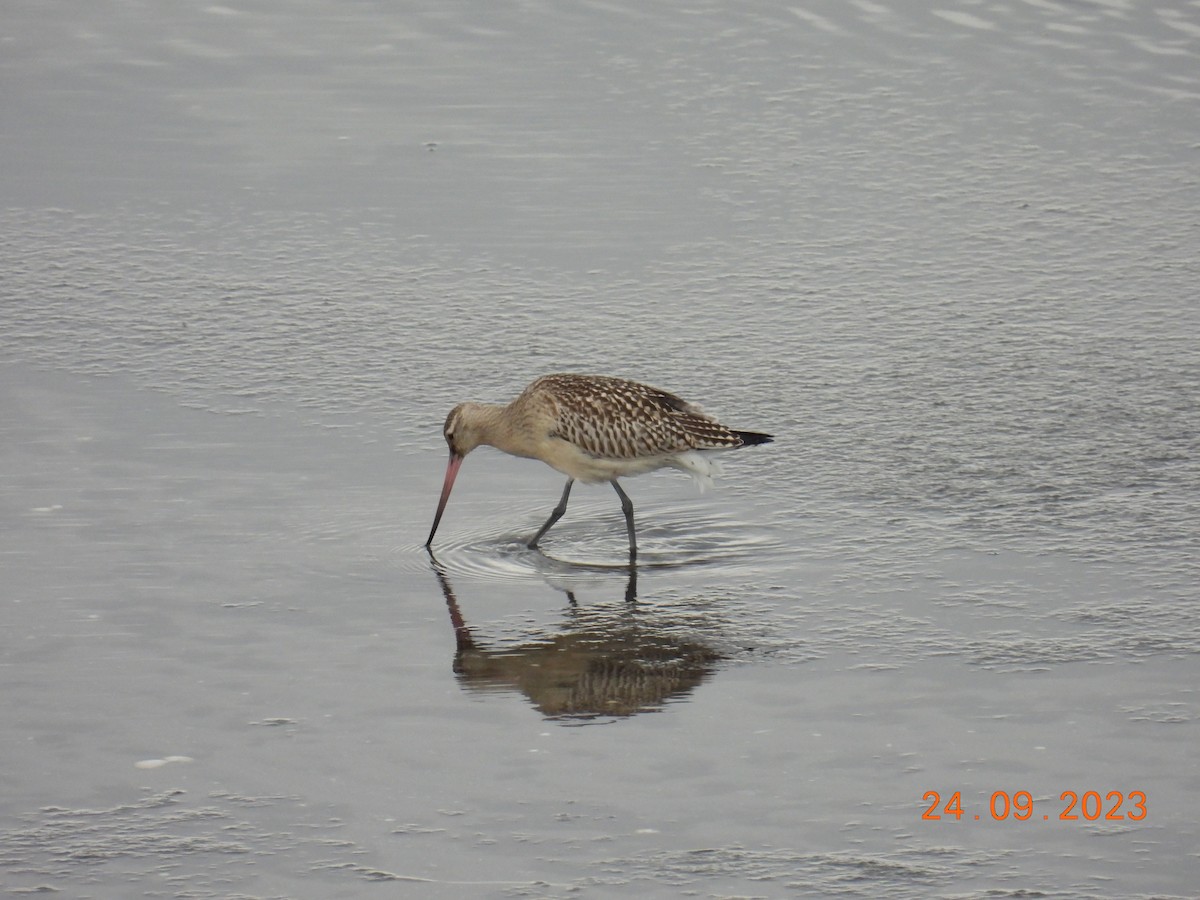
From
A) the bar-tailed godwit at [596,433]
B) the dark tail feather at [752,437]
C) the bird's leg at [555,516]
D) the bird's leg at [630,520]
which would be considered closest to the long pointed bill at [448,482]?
the bar-tailed godwit at [596,433]

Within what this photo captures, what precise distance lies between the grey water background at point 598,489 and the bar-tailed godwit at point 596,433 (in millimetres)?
281

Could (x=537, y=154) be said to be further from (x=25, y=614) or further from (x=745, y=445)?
(x=25, y=614)

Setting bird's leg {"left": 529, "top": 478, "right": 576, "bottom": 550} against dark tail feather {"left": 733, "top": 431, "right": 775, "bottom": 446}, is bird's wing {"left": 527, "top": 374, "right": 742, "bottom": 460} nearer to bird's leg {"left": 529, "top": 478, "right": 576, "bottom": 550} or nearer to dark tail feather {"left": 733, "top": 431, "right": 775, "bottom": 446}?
dark tail feather {"left": 733, "top": 431, "right": 775, "bottom": 446}

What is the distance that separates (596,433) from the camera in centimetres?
959

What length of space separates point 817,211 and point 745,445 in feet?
14.2

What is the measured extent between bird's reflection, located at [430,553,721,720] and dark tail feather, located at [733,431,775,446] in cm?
132

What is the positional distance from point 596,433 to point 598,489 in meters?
1.04

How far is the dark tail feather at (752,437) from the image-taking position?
9516 mm

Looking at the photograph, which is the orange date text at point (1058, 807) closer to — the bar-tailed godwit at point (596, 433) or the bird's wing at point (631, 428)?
the bar-tailed godwit at point (596, 433)

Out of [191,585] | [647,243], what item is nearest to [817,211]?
[647,243]

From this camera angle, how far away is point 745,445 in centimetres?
962

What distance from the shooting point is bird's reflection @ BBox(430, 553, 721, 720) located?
25.6 ft

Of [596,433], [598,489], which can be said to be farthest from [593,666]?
[598,489]

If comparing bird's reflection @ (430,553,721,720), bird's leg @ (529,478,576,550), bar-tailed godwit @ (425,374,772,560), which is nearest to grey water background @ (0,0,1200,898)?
bird's reflection @ (430,553,721,720)
